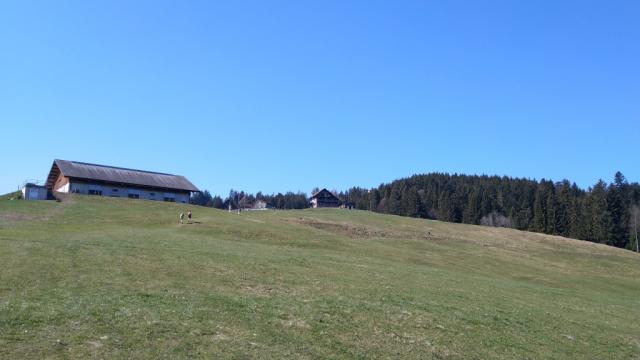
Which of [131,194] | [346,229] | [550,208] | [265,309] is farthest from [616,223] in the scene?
[265,309]

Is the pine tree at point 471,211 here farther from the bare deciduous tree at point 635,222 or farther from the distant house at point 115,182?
the distant house at point 115,182

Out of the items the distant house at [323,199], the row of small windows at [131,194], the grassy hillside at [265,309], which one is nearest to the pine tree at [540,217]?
the distant house at [323,199]

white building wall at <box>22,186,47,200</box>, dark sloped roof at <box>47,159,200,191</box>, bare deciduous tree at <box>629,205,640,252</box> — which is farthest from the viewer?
bare deciduous tree at <box>629,205,640,252</box>

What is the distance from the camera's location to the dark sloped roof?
9319 cm

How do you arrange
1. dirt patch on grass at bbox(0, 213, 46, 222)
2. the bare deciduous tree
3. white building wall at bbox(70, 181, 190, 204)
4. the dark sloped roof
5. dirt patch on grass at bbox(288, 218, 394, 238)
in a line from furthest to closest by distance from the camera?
the bare deciduous tree
the dark sloped roof
white building wall at bbox(70, 181, 190, 204)
dirt patch on grass at bbox(288, 218, 394, 238)
dirt patch on grass at bbox(0, 213, 46, 222)

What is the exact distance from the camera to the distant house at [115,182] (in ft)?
304

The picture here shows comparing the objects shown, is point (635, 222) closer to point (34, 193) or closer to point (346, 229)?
point (346, 229)

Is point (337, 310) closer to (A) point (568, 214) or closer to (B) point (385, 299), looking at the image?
(B) point (385, 299)

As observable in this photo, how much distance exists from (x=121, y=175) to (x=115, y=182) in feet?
9.59

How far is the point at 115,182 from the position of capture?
97.1 metres

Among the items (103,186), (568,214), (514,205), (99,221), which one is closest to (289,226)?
(99,221)

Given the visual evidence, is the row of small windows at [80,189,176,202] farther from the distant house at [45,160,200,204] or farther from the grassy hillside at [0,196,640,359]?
the grassy hillside at [0,196,640,359]

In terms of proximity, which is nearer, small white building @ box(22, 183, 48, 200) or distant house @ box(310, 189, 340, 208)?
small white building @ box(22, 183, 48, 200)

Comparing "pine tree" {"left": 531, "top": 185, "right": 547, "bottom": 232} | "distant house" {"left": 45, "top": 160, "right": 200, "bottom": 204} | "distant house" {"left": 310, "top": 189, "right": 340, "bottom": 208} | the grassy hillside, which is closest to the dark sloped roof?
"distant house" {"left": 45, "top": 160, "right": 200, "bottom": 204}
